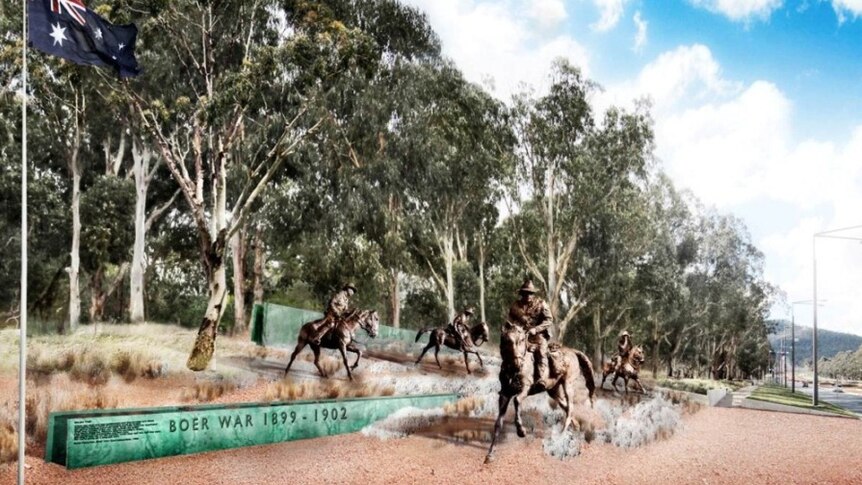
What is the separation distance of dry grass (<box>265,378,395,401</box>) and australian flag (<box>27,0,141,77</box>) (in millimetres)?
4513

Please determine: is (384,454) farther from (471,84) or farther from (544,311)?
(471,84)

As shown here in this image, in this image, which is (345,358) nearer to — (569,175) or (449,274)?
(449,274)

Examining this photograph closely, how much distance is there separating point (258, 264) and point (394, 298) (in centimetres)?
302

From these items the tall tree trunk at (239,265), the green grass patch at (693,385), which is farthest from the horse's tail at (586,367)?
the tall tree trunk at (239,265)

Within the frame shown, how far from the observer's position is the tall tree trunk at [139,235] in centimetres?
859

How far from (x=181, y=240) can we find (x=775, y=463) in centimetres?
901

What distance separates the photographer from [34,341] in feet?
24.3

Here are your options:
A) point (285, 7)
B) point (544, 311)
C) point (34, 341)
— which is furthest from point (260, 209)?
point (544, 311)

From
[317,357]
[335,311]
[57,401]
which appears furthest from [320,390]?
[57,401]

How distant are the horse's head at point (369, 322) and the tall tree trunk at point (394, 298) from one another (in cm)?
155

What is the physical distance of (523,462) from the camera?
889cm

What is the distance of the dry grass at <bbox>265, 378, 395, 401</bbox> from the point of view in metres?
9.47

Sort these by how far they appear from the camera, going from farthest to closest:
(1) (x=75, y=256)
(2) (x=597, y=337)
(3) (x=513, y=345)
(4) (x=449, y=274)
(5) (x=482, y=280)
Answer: (2) (x=597, y=337) → (5) (x=482, y=280) → (4) (x=449, y=274) → (3) (x=513, y=345) → (1) (x=75, y=256)

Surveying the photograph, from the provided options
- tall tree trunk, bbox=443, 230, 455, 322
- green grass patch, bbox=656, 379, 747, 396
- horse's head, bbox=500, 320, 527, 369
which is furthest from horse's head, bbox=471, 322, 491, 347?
green grass patch, bbox=656, 379, 747, 396
